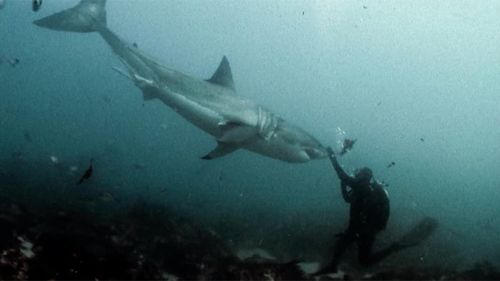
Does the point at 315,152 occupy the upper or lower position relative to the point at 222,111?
lower

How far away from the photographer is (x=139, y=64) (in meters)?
10.4

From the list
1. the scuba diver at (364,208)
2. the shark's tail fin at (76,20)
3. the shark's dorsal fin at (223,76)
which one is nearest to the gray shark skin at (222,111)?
the shark's dorsal fin at (223,76)

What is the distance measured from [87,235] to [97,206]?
6.31 metres

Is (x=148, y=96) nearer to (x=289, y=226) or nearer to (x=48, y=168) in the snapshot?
(x=289, y=226)

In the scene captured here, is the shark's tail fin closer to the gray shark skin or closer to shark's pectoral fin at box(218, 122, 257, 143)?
the gray shark skin

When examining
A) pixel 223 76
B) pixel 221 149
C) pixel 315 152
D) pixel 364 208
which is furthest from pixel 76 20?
pixel 364 208

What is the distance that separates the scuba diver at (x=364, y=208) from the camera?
10.2m

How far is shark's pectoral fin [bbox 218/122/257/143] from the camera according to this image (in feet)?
30.8

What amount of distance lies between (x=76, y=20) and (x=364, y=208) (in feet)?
29.0

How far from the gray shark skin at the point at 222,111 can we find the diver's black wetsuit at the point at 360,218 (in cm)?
91

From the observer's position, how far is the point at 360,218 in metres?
10.5

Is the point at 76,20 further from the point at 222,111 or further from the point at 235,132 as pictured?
the point at 235,132

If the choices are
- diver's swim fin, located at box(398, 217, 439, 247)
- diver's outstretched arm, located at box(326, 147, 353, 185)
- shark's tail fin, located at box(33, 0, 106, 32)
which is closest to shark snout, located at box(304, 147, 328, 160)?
diver's outstretched arm, located at box(326, 147, 353, 185)

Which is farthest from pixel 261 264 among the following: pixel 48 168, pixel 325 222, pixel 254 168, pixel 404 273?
pixel 254 168
